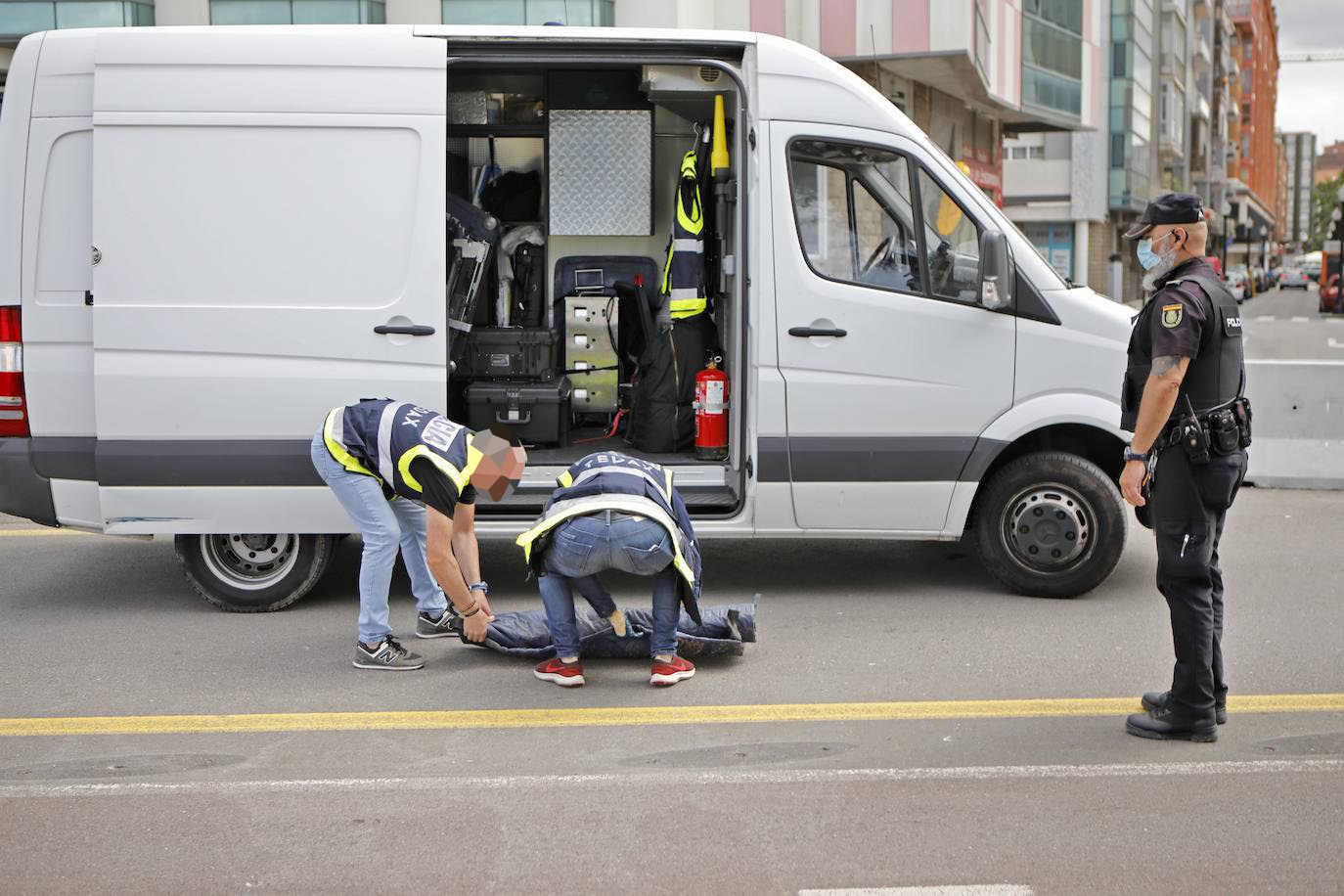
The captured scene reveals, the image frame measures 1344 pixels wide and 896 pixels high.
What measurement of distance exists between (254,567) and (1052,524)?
3.83m

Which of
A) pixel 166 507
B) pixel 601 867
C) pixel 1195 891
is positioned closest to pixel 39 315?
Answer: pixel 166 507

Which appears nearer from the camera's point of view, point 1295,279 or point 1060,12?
point 1060,12

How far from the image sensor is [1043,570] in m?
7.05

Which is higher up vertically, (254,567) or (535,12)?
(535,12)

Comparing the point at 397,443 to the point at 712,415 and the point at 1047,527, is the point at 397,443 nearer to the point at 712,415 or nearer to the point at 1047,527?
the point at 712,415

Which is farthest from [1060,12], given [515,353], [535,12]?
[515,353]

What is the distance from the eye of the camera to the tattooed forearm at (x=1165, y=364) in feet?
15.7

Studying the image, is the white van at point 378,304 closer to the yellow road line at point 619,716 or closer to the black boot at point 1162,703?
the yellow road line at point 619,716

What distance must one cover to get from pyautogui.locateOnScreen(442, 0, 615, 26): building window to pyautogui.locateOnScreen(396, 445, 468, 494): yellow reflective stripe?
18656mm

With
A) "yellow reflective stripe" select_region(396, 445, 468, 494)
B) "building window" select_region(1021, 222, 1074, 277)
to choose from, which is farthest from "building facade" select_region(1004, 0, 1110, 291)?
"yellow reflective stripe" select_region(396, 445, 468, 494)

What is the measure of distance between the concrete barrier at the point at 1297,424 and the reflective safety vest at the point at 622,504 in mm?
6330

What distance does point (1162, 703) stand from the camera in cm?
513

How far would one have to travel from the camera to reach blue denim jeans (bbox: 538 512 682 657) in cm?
531

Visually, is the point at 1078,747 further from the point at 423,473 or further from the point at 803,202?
the point at 803,202
